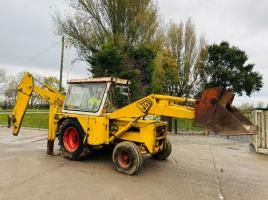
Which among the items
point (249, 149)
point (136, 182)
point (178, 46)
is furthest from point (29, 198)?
point (178, 46)

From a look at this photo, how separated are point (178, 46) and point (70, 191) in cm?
2637

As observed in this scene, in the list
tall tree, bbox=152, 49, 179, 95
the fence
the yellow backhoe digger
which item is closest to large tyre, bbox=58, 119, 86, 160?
the yellow backhoe digger

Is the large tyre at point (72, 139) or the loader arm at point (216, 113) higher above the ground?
the loader arm at point (216, 113)

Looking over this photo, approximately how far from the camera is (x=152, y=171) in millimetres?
7016

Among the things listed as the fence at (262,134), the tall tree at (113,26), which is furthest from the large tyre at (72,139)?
the tall tree at (113,26)

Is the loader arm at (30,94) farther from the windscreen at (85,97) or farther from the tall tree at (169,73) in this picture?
the tall tree at (169,73)

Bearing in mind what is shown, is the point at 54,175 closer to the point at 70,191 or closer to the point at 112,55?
the point at 70,191

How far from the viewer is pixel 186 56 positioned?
30.3 metres

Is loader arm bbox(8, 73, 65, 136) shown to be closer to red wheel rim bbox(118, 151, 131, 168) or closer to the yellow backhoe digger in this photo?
the yellow backhoe digger

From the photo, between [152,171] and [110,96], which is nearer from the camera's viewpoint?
[152,171]

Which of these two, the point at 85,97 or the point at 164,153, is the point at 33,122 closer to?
the point at 85,97

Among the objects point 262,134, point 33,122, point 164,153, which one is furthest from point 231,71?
point 164,153

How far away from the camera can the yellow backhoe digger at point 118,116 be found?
5.59 m

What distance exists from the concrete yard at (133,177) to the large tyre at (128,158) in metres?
0.18
